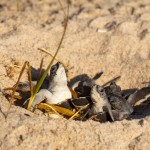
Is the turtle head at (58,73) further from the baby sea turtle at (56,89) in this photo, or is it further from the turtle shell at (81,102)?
the turtle shell at (81,102)

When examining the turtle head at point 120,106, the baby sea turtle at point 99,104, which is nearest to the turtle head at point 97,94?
the baby sea turtle at point 99,104

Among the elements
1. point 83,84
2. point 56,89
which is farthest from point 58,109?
point 83,84

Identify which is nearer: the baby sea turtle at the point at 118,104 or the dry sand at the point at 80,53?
the dry sand at the point at 80,53

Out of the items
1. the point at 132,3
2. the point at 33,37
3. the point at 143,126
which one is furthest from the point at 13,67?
the point at 132,3

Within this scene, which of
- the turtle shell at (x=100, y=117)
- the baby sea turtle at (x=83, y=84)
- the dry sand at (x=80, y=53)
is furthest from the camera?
the baby sea turtle at (x=83, y=84)

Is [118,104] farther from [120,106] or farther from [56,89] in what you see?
[56,89]

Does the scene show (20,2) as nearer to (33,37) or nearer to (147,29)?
(33,37)

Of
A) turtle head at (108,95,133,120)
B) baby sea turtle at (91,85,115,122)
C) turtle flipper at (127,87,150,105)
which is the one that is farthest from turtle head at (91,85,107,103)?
turtle flipper at (127,87,150,105)

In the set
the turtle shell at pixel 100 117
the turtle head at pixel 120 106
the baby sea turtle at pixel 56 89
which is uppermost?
the baby sea turtle at pixel 56 89
